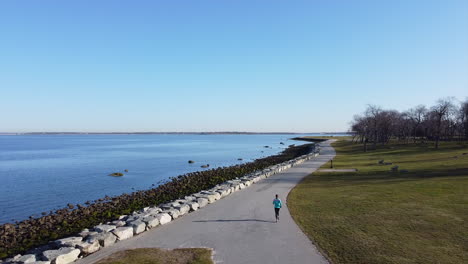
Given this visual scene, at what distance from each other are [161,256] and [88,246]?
8.98ft

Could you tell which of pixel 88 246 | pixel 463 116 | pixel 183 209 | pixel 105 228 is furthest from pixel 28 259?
pixel 463 116

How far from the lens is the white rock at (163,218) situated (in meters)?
A: 13.9

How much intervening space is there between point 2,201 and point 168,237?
23.1 meters

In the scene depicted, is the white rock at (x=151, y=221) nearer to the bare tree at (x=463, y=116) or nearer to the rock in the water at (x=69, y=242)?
the rock in the water at (x=69, y=242)

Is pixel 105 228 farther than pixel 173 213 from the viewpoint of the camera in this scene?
No

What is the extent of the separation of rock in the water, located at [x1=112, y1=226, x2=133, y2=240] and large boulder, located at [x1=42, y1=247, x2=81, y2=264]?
1768mm

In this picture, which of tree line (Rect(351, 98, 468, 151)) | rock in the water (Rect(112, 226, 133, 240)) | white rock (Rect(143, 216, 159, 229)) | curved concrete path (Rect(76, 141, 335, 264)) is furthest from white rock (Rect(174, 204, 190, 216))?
tree line (Rect(351, 98, 468, 151))

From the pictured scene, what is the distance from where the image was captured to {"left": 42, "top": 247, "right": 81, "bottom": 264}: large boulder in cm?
941

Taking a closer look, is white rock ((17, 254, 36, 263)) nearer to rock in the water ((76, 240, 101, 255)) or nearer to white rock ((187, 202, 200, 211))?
rock in the water ((76, 240, 101, 255))

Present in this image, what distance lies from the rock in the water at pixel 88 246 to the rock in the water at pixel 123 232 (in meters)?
1.00

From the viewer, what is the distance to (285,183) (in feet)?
80.4

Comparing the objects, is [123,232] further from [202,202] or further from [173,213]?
[202,202]

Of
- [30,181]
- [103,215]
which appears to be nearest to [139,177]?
[30,181]

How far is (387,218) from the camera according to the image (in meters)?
13.5
